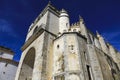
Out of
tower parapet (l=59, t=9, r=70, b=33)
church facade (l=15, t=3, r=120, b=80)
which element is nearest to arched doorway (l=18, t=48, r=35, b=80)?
church facade (l=15, t=3, r=120, b=80)

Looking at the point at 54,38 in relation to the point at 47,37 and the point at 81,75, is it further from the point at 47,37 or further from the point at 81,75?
the point at 81,75

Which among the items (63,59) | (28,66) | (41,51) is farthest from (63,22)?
(63,59)

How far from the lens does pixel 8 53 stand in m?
30.7

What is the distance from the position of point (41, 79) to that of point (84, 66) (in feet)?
14.0

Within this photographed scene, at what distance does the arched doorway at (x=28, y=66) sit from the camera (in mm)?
17311

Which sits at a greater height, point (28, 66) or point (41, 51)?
point (41, 51)

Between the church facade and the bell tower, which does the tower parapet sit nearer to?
the bell tower

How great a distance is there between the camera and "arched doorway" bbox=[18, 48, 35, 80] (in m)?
17.3

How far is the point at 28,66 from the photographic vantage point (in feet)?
60.5

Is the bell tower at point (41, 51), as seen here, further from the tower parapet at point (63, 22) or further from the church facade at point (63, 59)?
the tower parapet at point (63, 22)

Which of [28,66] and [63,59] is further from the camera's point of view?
[28,66]

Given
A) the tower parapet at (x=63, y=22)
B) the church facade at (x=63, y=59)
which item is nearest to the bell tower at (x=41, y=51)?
the church facade at (x=63, y=59)

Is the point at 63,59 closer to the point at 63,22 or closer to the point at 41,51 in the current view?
the point at 41,51

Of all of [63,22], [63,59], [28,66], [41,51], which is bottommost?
[63,59]
